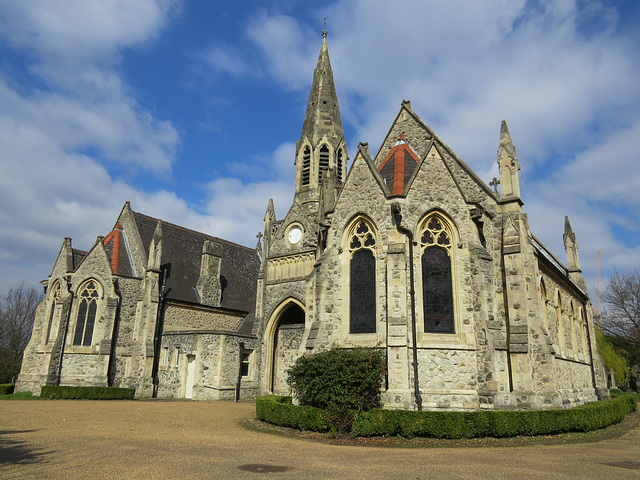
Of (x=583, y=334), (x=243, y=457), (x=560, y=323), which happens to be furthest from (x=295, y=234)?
(x=243, y=457)

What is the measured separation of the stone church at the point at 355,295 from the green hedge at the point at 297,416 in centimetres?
208

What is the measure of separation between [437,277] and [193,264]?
2198cm

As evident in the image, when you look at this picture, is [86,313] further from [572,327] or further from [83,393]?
[572,327]

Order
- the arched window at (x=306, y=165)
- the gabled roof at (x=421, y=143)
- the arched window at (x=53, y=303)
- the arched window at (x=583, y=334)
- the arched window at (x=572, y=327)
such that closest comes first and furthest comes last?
the gabled roof at (x=421, y=143), the arched window at (x=572, y=327), the arched window at (x=583, y=334), the arched window at (x=53, y=303), the arched window at (x=306, y=165)

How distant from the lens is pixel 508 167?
17781 mm

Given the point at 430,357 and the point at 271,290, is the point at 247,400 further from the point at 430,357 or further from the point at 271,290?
the point at 430,357

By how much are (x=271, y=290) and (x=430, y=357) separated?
52.8ft

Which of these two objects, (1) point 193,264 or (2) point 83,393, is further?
(1) point 193,264

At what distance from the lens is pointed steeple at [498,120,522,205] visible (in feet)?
57.3

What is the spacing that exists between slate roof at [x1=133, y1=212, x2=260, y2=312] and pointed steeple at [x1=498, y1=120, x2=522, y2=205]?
2110 cm

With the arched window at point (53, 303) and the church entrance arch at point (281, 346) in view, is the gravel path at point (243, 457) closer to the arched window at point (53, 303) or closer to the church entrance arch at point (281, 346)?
the church entrance arch at point (281, 346)

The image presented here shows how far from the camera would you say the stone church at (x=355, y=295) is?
14781 mm

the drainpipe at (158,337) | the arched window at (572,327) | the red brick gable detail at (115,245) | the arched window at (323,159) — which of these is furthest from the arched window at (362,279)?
the red brick gable detail at (115,245)

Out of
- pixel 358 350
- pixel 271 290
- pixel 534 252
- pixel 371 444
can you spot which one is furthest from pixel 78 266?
pixel 534 252
